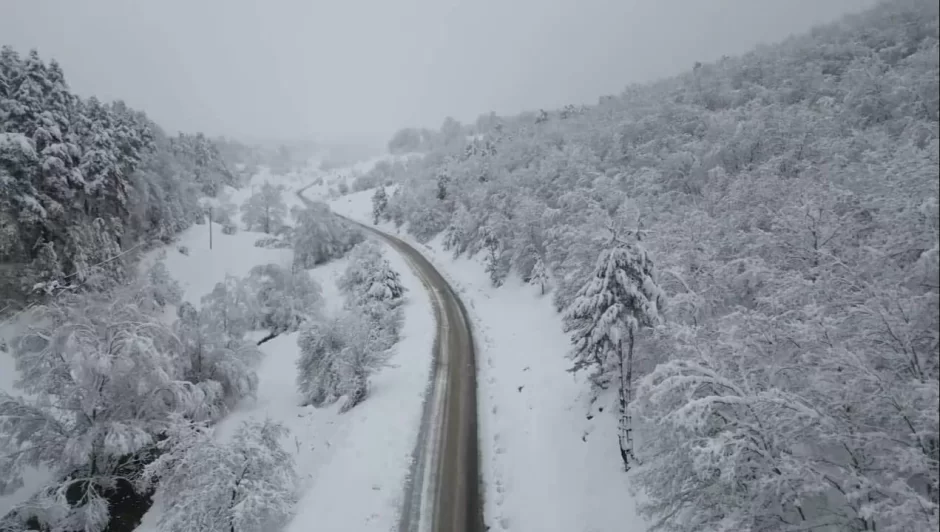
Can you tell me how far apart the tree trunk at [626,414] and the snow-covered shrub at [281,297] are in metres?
25.9

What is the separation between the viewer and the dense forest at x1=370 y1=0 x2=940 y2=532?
6461mm

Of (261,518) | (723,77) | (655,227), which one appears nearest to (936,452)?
(655,227)

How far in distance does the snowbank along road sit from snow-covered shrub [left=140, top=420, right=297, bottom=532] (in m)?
4.29

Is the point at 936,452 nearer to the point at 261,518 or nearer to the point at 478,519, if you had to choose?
the point at 478,519

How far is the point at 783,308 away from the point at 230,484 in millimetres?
15938

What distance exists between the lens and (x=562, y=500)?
47.3 feet

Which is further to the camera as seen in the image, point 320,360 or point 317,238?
point 317,238

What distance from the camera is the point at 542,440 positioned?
689 inches

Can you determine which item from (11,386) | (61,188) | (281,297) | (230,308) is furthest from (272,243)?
(11,386)

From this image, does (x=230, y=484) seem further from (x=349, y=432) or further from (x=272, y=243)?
(x=272, y=243)

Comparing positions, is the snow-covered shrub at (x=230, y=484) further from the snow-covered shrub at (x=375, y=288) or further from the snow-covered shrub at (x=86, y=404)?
the snow-covered shrub at (x=375, y=288)

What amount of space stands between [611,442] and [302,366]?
17087 mm

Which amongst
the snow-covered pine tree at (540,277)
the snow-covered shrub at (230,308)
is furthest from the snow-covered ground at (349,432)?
the snow-covered pine tree at (540,277)

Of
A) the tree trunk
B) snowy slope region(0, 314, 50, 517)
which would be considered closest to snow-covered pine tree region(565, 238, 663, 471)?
the tree trunk
